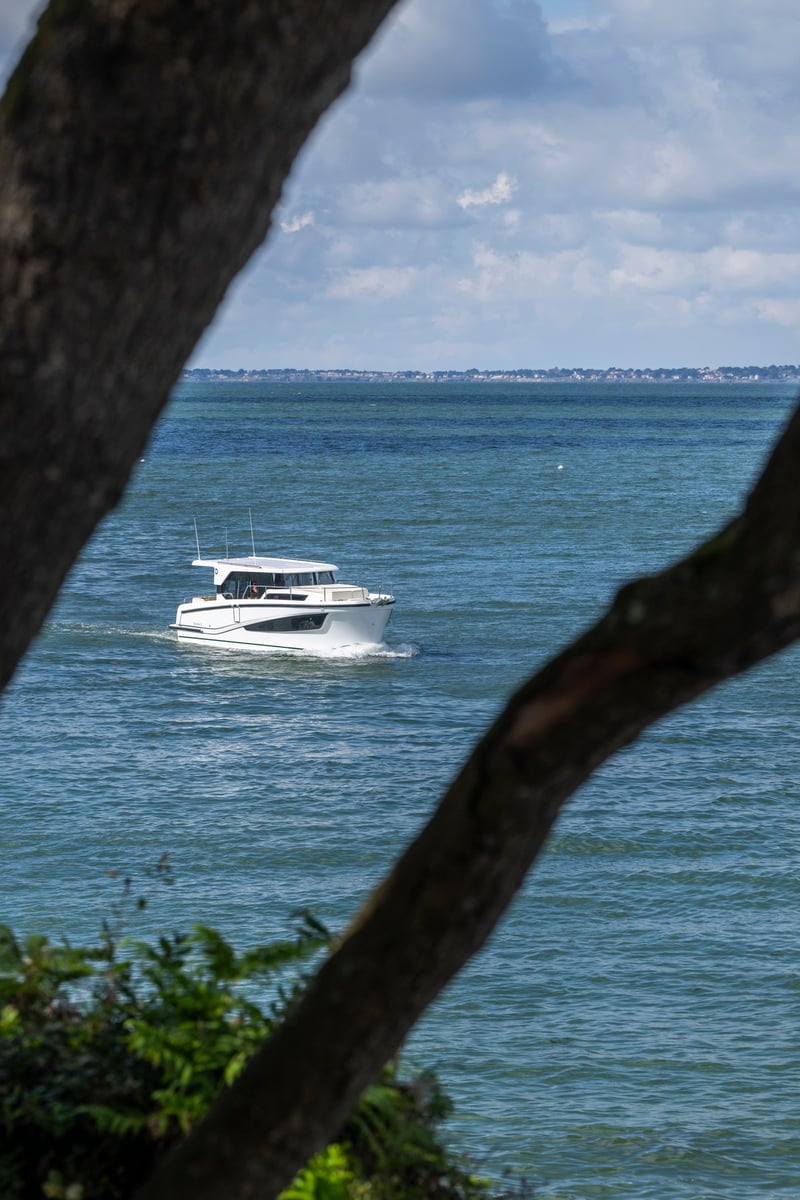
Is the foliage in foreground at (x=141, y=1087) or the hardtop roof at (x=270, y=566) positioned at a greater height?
the foliage in foreground at (x=141, y=1087)

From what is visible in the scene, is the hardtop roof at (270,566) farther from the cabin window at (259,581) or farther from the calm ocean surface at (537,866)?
the calm ocean surface at (537,866)

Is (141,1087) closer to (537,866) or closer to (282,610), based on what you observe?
(537,866)

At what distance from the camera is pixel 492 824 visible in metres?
2.98

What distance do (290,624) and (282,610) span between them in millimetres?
511

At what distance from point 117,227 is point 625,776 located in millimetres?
26098

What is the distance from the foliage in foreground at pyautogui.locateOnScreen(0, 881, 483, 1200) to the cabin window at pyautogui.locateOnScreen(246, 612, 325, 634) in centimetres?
3577

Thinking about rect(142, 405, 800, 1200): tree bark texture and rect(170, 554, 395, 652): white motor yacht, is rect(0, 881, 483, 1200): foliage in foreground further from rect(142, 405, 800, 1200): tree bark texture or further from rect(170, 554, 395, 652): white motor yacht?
rect(170, 554, 395, 652): white motor yacht

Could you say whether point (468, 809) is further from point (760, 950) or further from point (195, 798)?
point (195, 798)

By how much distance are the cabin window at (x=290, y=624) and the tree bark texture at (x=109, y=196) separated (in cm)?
Result: 3769

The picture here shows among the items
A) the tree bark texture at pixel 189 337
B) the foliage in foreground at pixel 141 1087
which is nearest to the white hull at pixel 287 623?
the foliage in foreground at pixel 141 1087

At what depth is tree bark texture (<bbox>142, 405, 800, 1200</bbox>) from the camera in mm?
2756

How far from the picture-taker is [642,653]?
282 cm

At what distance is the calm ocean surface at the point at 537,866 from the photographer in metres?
15.0

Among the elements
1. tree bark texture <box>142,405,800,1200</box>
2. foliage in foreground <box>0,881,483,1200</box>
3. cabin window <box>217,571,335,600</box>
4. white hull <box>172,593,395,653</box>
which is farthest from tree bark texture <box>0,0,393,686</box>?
cabin window <box>217,571,335,600</box>
